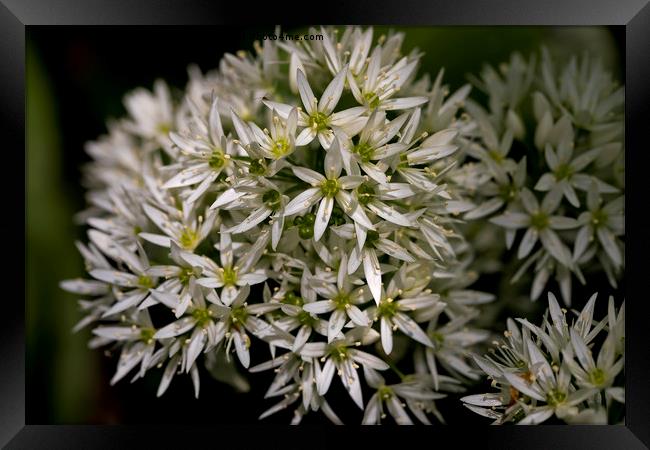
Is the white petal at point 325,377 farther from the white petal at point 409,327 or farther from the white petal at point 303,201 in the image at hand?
the white petal at point 303,201

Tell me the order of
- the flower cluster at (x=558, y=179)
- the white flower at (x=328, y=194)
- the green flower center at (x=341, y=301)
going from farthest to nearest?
the flower cluster at (x=558, y=179)
the green flower center at (x=341, y=301)
the white flower at (x=328, y=194)

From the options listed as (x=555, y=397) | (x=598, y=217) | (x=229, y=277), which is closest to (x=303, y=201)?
(x=229, y=277)

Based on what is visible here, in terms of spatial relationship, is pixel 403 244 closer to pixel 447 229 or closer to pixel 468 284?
pixel 447 229

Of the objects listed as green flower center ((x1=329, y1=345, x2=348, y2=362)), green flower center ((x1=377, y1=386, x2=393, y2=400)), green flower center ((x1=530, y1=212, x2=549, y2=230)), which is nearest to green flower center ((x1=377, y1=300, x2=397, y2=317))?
green flower center ((x1=329, y1=345, x2=348, y2=362))

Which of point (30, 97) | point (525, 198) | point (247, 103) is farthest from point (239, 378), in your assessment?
point (30, 97)

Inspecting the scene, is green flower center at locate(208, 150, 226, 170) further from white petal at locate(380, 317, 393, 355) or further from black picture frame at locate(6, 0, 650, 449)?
white petal at locate(380, 317, 393, 355)

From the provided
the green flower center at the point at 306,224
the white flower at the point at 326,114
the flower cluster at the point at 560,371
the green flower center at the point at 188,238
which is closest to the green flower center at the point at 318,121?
the white flower at the point at 326,114
